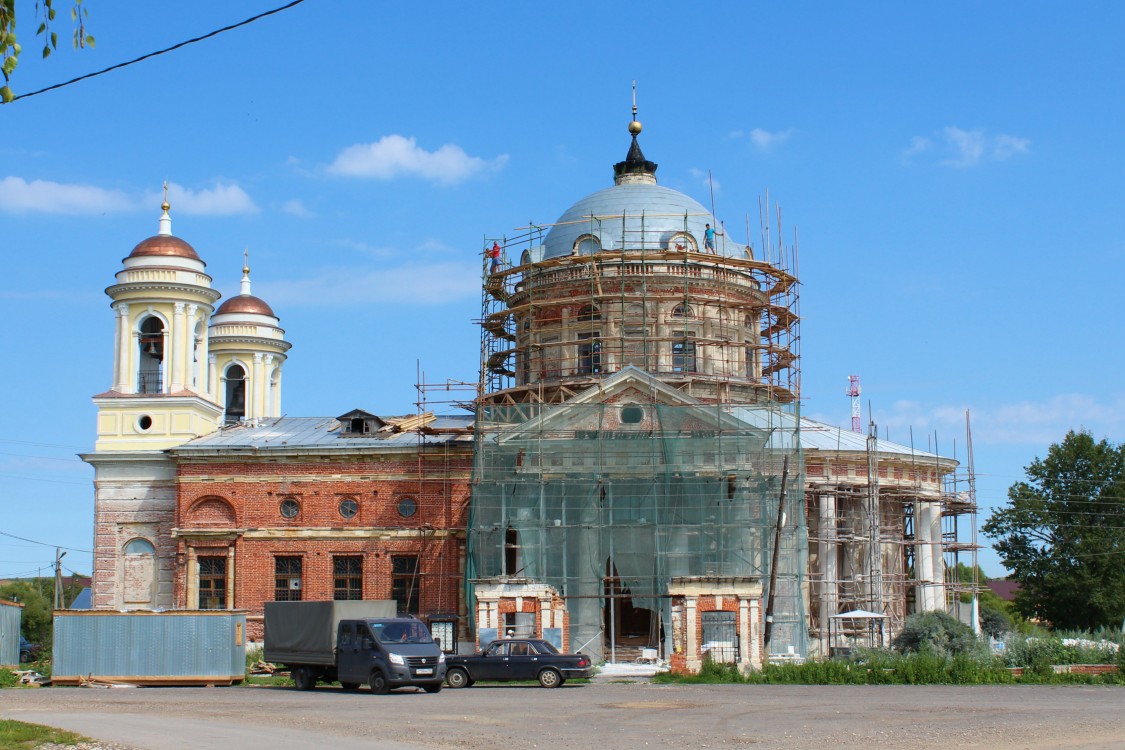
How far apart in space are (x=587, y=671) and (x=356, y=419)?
19.3m

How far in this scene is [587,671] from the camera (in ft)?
109

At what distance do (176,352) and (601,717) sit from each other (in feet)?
96.9

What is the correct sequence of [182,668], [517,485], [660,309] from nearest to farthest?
[182,668], [517,485], [660,309]

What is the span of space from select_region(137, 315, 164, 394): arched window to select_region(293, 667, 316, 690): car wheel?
19585 millimetres

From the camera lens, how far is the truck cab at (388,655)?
1192 inches

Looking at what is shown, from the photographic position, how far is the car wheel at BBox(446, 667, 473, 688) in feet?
108

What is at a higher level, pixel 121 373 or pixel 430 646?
pixel 121 373

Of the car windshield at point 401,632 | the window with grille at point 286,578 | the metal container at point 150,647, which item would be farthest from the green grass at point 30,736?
the window with grille at point 286,578

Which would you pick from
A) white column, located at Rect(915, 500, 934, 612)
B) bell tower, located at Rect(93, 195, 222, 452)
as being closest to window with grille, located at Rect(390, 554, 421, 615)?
bell tower, located at Rect(93, 195, 222, 452)

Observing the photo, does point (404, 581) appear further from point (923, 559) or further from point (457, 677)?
point (923, 559)

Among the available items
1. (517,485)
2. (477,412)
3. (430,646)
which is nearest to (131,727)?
(430,646)

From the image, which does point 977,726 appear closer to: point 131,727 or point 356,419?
point 131,727

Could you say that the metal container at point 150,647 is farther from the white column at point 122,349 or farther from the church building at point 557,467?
the white column at point 122,349

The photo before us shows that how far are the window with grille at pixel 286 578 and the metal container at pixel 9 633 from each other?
8.03m
